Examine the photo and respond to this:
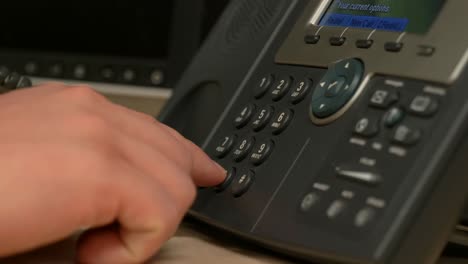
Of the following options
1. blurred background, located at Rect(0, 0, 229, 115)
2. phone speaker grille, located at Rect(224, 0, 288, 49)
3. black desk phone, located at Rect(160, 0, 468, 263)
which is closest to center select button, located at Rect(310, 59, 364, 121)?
black desk phone, located at Rect(160, 0, 468, 263)

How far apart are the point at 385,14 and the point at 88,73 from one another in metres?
0.53

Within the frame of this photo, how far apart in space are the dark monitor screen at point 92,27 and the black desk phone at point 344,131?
1.23ft

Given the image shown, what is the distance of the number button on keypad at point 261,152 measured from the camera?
18.4 inches

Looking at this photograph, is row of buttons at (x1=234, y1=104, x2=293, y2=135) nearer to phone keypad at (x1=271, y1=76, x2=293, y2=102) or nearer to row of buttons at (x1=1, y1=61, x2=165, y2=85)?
phone keypad at (x1=271, y1=76, x2=293, y2=102)

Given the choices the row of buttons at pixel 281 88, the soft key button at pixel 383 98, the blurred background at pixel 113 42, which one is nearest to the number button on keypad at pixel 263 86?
the row of buttons at pixel 281 88

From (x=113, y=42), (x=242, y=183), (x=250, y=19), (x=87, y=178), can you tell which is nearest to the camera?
(x=87, y=178)

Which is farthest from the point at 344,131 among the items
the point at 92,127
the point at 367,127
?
the point at 92,127

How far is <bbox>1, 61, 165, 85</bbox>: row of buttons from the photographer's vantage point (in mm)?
931

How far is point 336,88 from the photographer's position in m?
0.45

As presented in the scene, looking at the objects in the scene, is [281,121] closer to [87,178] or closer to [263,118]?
[263,118]

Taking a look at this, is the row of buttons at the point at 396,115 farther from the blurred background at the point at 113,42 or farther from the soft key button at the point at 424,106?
the blurred background at the point at 113,42

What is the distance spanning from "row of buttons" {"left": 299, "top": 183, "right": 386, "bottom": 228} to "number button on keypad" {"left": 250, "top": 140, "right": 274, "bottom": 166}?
6cm

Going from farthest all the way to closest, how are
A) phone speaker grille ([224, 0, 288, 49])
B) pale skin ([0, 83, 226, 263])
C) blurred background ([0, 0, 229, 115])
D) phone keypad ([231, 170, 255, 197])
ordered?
blurred background ([0, 0, 229, 115])
phone speaker grille ([224, 0, 288, 49])
phone keypad ([231, 170, 255, 197])
pale skin ([0, 83, 226, 263])

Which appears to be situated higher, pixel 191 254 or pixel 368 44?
pixel 368 44
